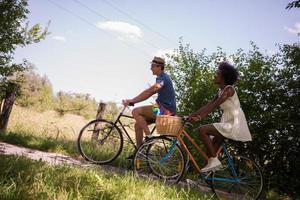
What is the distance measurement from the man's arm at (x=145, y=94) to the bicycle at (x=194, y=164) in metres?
0.80

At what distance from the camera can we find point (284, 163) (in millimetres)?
8250

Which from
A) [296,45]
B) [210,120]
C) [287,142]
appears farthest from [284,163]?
[296,45]

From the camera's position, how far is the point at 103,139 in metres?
7.35

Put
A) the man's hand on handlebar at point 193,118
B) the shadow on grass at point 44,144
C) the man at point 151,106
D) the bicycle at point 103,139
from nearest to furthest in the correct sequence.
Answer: the man's hand on handlebar at point 193,118 → the man at point 151,106 → the bicycle at point 103,139 → the shadow on grass at point 44,144

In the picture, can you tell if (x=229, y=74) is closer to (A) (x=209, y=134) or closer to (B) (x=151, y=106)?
(A) (x=209, y=134)

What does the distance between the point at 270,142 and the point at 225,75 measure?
314 cm

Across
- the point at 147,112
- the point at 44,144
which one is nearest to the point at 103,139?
the point at 147,112

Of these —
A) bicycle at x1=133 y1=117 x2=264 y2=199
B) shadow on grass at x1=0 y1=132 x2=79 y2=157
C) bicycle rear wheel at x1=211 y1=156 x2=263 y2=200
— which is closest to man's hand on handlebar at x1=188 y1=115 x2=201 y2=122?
bicycle at x1=133 y1=117 x2=264 y2=199

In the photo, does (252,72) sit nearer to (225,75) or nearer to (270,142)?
(270,142)

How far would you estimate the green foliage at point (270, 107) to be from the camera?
8.15 metres

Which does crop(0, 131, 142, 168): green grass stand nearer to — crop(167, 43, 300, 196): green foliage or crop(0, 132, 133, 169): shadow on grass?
crop(0, 132, 133, 169): shadow on grass

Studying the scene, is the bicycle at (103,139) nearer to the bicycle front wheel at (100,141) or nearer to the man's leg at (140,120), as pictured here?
the bicycle front wheel at (100,141)

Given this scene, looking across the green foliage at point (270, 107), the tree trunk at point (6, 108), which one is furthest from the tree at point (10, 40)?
the green foliage at point (270, 107)

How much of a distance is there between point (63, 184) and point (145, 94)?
2.58 m
